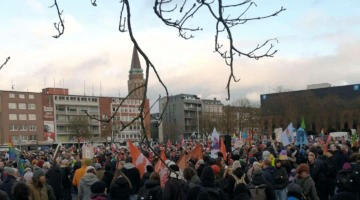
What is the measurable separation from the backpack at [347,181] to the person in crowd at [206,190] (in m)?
1.88

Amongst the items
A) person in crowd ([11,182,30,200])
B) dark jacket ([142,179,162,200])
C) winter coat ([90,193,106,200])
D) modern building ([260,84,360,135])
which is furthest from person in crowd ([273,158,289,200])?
modern building ([260,84,360,135])

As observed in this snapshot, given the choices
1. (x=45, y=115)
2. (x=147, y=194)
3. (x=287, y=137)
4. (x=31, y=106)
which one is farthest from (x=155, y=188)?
(x=45, y=115)

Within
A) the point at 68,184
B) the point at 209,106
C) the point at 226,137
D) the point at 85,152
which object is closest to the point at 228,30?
the point at 68,184

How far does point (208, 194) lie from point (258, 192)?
4.29 ft

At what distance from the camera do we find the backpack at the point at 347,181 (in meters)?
7.74

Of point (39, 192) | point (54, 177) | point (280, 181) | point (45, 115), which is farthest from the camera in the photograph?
point (45, 115)

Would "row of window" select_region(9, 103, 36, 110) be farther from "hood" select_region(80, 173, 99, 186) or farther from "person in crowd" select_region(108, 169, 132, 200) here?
"person in crowd" select_region(108, 169, 132, 200)

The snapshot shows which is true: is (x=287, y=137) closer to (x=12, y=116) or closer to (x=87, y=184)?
(x=87, y=184)

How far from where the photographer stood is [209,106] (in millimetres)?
138250

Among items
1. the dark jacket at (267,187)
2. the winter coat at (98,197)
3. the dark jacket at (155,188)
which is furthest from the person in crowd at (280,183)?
the winter coat at (98,197)

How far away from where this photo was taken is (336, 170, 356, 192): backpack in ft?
25.4

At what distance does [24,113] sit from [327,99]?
2032 inches

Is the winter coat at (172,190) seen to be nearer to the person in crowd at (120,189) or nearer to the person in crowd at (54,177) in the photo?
the person in crowd at (120,189)

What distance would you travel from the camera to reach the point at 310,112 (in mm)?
81500
